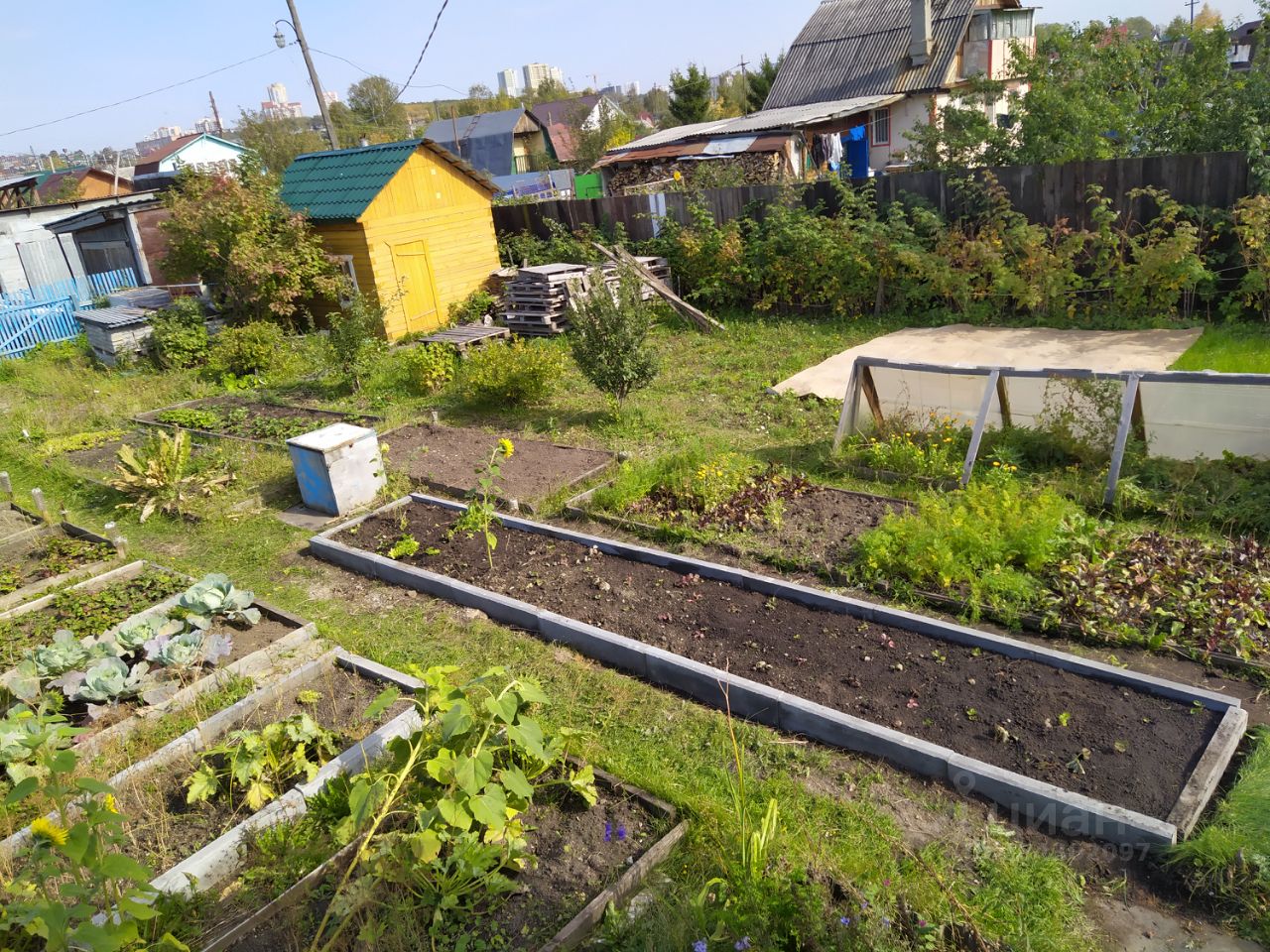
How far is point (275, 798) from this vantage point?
3820 millimetres

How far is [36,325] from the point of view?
53.3 feet

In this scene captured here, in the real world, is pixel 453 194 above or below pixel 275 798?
above

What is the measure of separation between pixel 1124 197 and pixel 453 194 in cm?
1081

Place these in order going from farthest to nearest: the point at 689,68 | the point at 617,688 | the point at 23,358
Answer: the point at 689,68 < the point at 23,358 < the point at 617,688

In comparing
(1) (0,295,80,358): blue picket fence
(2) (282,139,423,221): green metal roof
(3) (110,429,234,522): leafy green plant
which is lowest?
(3) (110,429,234,522): leafy green plant

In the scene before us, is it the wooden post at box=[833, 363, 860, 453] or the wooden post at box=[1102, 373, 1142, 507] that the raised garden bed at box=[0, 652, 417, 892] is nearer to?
the wooden post at box=[833, 363, 860, 453]

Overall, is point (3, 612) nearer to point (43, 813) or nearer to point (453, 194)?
point (43, 813)

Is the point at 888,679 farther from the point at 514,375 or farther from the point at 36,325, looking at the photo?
the point at 36,325

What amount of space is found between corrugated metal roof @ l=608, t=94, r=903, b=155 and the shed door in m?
13.9

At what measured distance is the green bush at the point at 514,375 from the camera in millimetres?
9695

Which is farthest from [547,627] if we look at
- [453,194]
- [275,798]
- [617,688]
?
[453,194]

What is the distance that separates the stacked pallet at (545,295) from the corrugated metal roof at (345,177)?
2890 mm

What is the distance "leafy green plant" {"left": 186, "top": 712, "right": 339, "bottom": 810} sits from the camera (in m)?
3.84

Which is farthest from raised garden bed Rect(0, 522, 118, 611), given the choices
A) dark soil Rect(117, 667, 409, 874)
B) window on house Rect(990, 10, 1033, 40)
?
window on house Rect(990, 10, 1033, 40)
